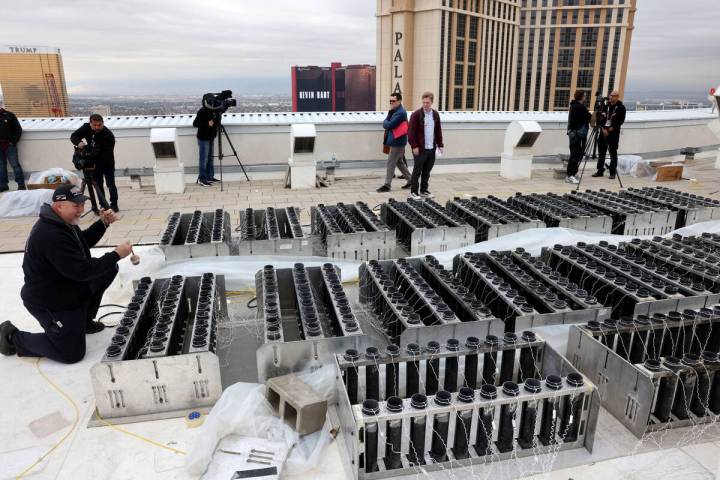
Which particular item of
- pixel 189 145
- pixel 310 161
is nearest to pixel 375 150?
pixel 310 161

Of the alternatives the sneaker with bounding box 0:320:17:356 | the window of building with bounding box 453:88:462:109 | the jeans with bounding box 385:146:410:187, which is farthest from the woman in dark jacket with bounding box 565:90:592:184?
the window of building with bounding box 453:88:462:109

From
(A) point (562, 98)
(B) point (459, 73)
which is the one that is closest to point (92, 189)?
(B) point (459, 73)

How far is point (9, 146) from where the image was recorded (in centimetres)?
891

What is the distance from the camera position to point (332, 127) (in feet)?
34.4

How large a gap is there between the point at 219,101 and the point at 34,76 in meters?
62.2

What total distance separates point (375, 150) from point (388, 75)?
233 feet

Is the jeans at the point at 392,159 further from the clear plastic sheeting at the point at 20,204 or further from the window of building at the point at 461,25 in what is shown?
the window of building at the point at 461,25

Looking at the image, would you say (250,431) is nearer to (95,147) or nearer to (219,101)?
(95,147)

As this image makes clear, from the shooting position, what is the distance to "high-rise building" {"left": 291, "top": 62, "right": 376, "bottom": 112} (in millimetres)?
99875

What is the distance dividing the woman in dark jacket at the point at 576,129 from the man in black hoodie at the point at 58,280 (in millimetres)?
8778

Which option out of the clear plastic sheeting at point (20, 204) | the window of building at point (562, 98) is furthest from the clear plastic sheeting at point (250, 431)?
the window of building at point (562, 98)

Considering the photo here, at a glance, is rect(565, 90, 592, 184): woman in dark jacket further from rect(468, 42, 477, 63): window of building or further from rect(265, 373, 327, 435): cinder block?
rect(468, 42, 477, 63): window of building

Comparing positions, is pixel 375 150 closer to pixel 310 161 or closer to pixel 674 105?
pixel 310 161

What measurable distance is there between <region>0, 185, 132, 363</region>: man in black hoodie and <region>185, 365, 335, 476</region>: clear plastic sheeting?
1.38m
